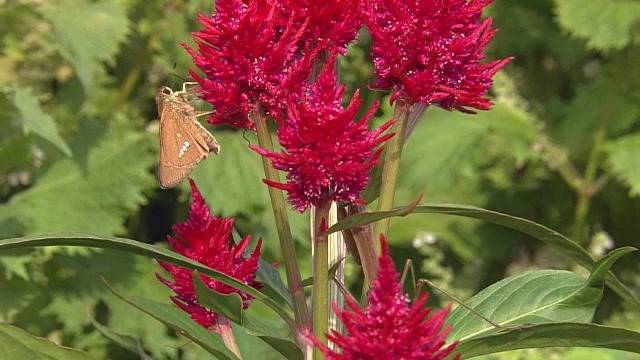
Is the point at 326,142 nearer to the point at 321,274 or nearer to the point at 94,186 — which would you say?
the point at 321,274

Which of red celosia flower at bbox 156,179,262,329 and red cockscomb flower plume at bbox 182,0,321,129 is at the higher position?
red cockscomb flower plume at bbox 182,0,321,129

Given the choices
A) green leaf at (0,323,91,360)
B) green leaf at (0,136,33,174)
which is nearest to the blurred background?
green leaf at (0,136,33,174)

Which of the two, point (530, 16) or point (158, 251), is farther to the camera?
point (530, 16)

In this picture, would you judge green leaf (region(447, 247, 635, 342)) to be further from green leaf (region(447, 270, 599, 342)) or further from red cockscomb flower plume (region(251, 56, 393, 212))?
red cockscomb flower plume (region(251, 56, 393, 212))

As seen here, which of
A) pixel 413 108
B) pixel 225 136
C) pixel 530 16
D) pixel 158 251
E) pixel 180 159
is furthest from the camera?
pixel 530 16

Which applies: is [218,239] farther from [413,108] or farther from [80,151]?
[80,151]

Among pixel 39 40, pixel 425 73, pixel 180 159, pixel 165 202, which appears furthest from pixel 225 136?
pixel 425 73

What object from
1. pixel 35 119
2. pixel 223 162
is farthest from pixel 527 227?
pixel 223 162
